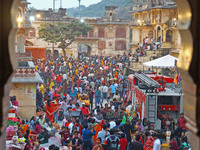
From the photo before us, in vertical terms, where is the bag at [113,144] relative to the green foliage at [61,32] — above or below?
below

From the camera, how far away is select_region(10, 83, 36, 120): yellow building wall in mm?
15992

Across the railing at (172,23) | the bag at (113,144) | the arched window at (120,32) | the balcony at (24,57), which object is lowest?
the bag at (113,144)

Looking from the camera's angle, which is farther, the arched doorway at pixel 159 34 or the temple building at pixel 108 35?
the temple building at pixel 108 35

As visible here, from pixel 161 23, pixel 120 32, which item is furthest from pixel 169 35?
pixel 120 32

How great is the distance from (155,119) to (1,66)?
33.4ft

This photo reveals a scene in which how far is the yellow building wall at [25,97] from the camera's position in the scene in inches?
630

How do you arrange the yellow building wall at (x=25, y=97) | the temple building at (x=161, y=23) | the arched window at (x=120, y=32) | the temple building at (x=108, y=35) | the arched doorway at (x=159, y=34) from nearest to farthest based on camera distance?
the yellow building wall at (x=25, y=97), the temple building at (x=161, y=23), the arched doorway at (x=159, y=34), the temple building at (x=108, y=35), the arched window at (x=120, y=32)

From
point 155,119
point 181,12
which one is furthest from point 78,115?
point 181,12

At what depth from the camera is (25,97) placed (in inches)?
632

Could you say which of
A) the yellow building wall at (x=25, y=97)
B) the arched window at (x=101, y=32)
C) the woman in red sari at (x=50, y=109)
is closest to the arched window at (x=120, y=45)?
the arched window at (x=101, y=32)

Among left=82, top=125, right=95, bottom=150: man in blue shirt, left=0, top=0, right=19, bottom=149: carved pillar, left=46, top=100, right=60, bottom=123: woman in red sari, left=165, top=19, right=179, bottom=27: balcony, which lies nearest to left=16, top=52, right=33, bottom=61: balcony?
left=46, top=100, right=60, bottom=123: woman in red sari

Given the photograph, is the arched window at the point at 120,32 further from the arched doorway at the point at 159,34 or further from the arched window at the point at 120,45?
the arched doorway at the point at 159,34

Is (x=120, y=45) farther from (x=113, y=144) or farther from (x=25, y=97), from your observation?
(x=113, y=144)

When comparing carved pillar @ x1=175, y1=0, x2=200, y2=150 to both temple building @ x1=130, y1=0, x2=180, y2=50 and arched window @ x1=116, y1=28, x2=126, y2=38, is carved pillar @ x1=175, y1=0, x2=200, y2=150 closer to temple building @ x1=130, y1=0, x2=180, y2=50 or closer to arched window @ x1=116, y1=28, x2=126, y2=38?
temple building @ x1=130, y1=0, x2=180, y2=50
